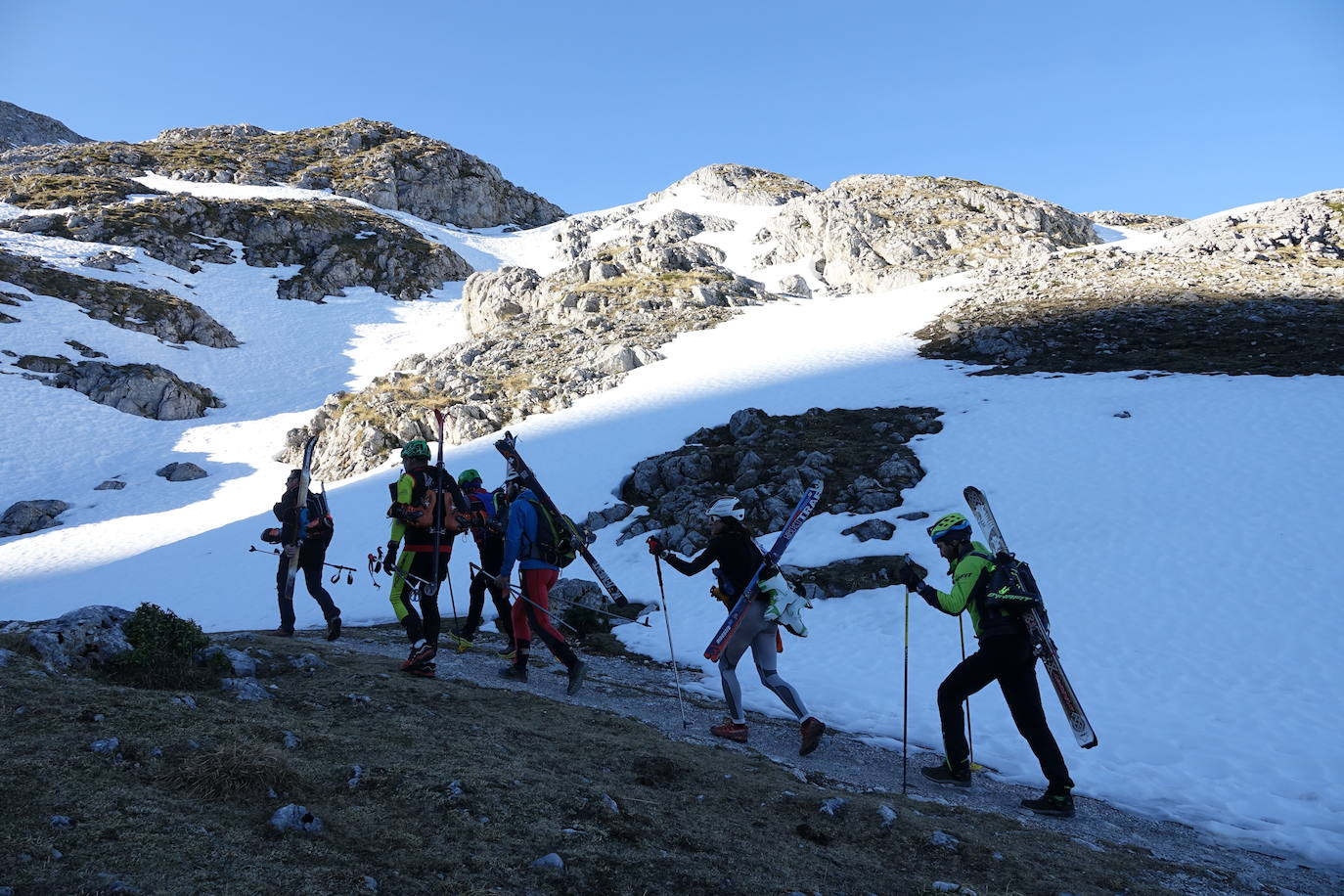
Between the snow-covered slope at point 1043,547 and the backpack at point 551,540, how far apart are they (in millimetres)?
3626

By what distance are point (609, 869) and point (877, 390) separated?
84.2 ft

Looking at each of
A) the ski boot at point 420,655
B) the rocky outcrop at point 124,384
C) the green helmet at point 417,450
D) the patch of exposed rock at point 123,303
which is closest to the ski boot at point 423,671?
the ski boot at point 420,655

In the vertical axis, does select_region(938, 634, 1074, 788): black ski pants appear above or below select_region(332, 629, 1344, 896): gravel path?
above

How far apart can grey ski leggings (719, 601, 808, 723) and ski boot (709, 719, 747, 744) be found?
0.06 m

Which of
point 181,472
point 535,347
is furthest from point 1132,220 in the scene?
point 181,472

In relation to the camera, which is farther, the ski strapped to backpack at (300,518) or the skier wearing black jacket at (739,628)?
the ski strapped to backpack at (300,518)

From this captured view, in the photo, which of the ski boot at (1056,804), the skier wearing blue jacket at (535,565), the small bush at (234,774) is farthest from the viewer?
the skier wearing blue jacket at (535,565)

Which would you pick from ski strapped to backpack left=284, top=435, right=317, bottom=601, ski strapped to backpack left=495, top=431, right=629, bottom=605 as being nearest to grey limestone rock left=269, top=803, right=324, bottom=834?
ski strapped to backpack left=495, top=431, right=629, bottom=605

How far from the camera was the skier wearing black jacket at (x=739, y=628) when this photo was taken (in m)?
7.80

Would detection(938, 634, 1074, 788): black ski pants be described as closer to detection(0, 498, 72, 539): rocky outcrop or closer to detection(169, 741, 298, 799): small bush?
detection(169, 741, 298, 799): small bush

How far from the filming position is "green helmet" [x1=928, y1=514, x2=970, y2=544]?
23.4 ft

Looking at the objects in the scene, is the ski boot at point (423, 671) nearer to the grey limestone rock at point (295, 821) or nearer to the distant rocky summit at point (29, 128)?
the grey limestone rock at point (295, 821)

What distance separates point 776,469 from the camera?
69.8ft

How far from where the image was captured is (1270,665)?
1021cm
